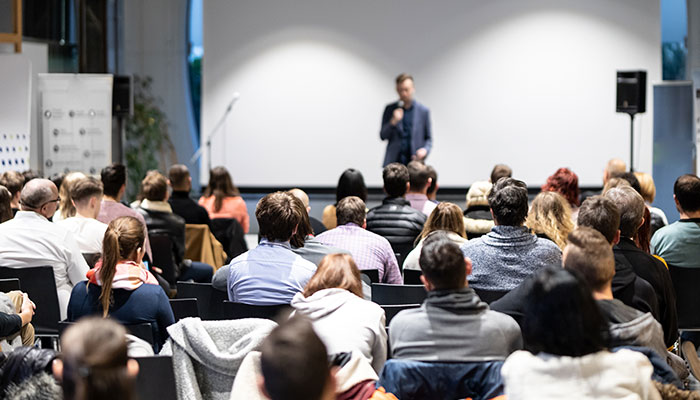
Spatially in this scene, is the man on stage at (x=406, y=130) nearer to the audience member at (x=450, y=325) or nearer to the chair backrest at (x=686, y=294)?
the chair backrest at (x=686, y=294)

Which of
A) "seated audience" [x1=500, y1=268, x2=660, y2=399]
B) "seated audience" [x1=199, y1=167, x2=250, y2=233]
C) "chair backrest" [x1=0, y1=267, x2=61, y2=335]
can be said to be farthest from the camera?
"seated audience" [x1=199, y1=167, x2=250, y2=233]

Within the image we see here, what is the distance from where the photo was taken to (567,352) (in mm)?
1998

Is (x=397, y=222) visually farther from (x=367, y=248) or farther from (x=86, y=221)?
(x=86, y=221)

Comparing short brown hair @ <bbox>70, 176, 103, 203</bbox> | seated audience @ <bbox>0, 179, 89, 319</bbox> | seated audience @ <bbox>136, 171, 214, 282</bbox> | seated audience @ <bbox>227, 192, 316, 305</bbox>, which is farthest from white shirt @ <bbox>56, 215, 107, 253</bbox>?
seated audience @ <bbox>227, 192, 316, 305</bbox>

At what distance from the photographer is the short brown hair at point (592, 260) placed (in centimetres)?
255

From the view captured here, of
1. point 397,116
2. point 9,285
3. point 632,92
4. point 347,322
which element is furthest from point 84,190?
point 632,92

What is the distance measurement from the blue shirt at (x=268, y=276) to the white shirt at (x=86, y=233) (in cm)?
151

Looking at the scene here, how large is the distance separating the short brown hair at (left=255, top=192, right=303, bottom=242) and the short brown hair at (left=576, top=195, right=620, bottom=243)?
4.19 feet

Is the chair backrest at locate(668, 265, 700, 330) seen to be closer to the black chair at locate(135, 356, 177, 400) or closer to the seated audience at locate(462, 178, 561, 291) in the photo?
the seated audience at locate(462, 178, 561, 291)

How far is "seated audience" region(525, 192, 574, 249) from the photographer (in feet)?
14.2

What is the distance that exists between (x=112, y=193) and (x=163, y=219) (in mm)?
402

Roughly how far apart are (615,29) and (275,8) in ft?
13.9

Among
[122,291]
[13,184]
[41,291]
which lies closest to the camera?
[122,291]

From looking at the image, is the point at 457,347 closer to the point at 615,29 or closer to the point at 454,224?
the point at 454,224
